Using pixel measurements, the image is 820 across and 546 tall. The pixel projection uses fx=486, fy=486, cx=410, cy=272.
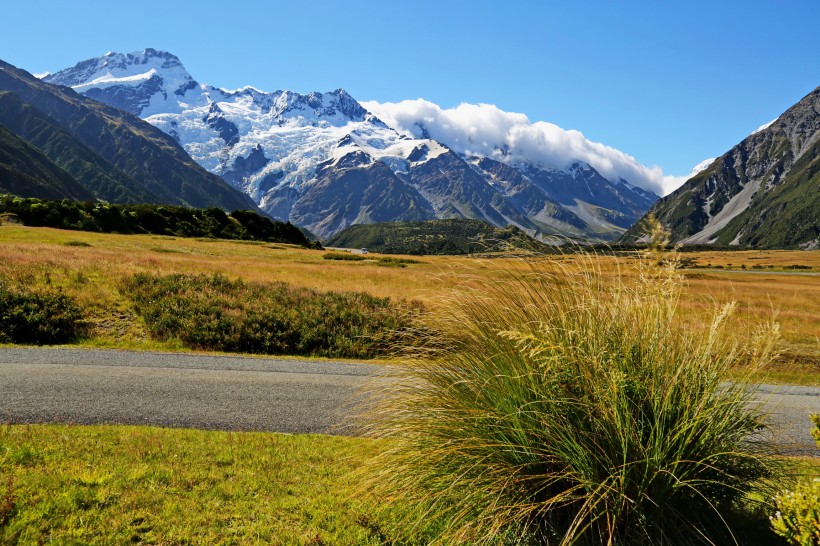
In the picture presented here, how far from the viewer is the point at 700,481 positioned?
412 centimetres

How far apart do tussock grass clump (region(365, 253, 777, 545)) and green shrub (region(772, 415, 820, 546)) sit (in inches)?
16.5

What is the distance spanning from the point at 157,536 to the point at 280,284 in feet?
72.2

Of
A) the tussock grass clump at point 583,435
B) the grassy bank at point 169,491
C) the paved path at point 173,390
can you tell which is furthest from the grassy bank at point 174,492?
the paved path at point 173,390

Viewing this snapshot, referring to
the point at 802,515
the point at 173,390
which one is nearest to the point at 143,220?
the point at 173,390

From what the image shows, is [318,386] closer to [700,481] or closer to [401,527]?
[401,527]

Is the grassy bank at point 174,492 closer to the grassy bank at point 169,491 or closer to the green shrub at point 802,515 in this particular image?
the grassy bank at point 169,491

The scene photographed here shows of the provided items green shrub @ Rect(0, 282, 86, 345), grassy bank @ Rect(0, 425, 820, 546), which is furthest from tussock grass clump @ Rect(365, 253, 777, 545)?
green shrub @ Rect(0, 282, 86, 345)

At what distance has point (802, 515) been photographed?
3.47m

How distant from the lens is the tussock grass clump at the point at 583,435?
4.19 meters

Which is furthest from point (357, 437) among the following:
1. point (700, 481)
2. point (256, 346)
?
point (256, 346)

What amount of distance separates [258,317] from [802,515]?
18.2 metres

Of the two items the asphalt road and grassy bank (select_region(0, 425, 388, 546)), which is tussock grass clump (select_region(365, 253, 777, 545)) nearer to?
grassy bank (select_region(0, 425, 388, 546))

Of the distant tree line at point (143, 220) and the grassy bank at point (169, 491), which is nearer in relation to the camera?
the grassy bank at point (169, 491)

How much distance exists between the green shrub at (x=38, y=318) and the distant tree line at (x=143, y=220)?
61503 millimetres
